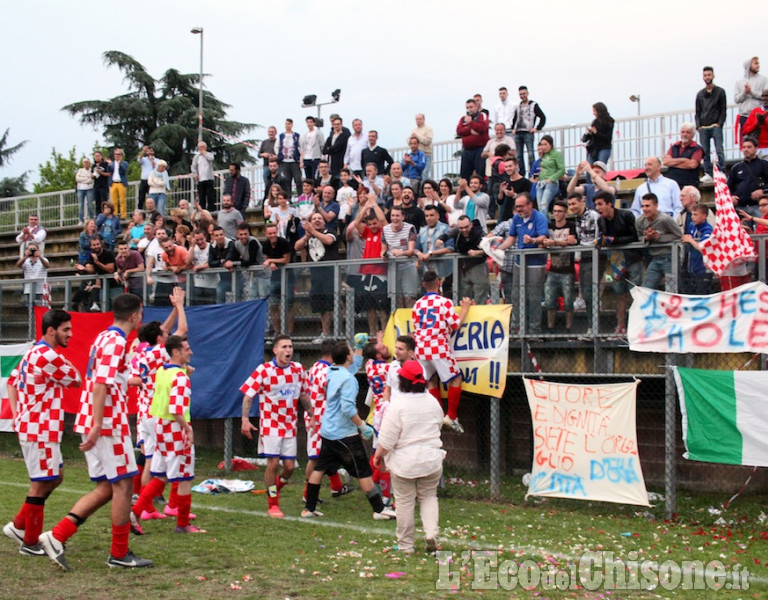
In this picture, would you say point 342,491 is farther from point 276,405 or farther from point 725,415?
point 725,415

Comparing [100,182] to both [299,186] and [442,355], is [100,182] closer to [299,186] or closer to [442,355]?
[299,186]

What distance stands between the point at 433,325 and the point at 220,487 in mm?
3588

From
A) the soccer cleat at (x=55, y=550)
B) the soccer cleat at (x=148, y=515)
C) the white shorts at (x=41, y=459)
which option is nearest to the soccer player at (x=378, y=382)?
the soccer cleat at (x=148, y=515)

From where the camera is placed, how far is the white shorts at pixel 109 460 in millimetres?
9094

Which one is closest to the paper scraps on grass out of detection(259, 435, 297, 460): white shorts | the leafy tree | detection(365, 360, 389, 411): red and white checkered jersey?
detection(259, 435, 297, 460): white shorts

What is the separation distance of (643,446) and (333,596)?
624 cm

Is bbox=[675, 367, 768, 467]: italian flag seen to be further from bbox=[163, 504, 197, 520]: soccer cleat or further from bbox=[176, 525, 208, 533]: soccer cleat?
bbox=[163, 504, 197, 520]: soccer cleat

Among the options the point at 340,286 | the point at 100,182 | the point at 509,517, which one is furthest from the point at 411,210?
the point at 100,182

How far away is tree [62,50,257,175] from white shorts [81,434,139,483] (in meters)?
42.5

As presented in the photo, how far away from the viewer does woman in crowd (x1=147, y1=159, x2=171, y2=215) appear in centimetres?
2408

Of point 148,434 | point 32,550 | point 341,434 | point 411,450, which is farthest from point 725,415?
point 32,550

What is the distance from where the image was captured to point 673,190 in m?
14.5

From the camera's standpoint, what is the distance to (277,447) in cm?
1217

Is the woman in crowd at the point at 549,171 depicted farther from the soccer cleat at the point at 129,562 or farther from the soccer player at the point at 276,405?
the soccer cleat at the point at 129,562
